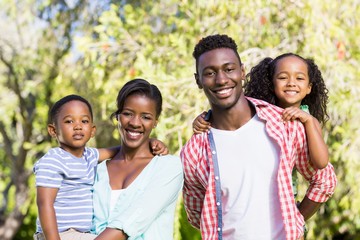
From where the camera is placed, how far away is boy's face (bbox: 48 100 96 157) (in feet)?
10.8

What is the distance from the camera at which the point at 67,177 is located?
3.17 m

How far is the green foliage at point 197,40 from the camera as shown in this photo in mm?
6508

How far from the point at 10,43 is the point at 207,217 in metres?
7.16

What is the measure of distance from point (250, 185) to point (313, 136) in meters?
0.33

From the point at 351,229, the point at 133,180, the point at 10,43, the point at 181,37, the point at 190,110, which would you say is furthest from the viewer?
the point at 10,43

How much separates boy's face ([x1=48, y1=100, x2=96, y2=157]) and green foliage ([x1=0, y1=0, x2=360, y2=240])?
10.9 feet

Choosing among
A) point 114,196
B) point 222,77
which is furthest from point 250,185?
point 114,196

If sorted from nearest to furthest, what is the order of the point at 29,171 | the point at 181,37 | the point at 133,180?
the point at 133,180
the point at 181,37
the point at 29,171

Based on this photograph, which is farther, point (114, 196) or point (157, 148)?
point (157, 148)

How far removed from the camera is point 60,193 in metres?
3.16

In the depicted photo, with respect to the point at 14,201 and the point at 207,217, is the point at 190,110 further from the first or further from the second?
the point at 14,201

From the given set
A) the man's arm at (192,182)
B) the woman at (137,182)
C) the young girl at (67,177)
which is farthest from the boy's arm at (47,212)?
the man's arm at (192,182)

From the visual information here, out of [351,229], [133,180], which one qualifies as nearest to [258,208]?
[133,180]

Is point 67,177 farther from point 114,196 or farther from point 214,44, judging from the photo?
point 214,44
